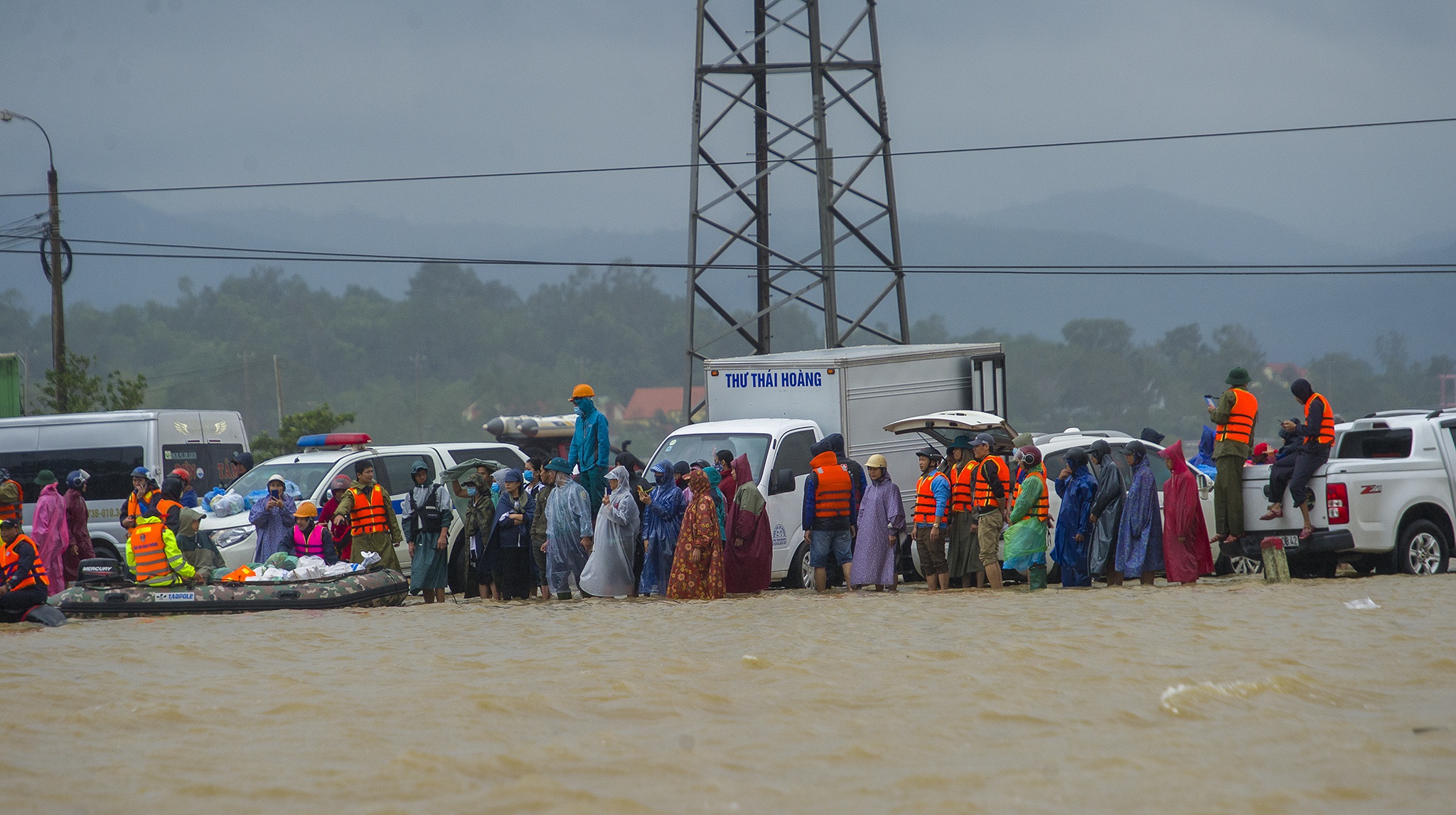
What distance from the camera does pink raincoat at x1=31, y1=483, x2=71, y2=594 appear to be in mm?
14680

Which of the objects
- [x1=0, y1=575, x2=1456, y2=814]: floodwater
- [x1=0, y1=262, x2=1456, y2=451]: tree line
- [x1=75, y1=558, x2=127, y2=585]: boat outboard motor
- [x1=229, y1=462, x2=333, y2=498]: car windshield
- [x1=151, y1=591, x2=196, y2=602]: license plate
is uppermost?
[x1=0, y1=262, x2=1456, y2=451]: tree line

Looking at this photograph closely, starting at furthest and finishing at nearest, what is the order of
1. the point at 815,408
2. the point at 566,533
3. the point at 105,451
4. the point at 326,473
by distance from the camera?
the point at 105,451, the point at 326,473, the point at 815,408, the point at 566,533

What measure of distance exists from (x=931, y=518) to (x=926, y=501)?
18cm

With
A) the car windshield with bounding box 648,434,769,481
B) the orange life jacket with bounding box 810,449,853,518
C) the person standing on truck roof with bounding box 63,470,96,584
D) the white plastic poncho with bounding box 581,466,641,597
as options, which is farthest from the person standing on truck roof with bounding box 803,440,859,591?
the person standing on truck roof with bounding box 63,470,96,584

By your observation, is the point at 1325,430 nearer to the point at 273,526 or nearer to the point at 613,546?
the point at 613,546

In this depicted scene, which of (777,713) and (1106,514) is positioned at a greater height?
(1106,514)

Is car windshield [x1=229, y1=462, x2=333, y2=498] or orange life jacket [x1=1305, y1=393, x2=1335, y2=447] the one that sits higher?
orange life jacket [x1=1305, y1=393, x2=1335, y2=447]

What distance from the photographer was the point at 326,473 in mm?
15883

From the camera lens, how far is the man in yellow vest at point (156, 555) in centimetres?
1312

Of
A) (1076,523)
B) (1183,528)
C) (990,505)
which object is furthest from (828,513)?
(1183,528)

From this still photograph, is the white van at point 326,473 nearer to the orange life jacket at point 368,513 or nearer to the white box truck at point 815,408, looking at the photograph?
the orange life jacket at point 368,513

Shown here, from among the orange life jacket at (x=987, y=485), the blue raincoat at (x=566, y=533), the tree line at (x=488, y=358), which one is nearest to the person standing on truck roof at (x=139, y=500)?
the blue raincoat at (x=566, y=533)

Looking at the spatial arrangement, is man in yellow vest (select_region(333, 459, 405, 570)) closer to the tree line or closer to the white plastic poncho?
the white plastic poncho

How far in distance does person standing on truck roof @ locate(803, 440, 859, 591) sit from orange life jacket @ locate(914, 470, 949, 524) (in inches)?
24.7
